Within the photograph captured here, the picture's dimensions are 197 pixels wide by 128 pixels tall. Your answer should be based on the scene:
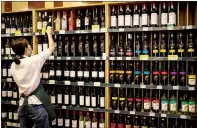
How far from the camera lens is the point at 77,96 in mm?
4102

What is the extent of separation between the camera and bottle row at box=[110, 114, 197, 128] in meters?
3.67

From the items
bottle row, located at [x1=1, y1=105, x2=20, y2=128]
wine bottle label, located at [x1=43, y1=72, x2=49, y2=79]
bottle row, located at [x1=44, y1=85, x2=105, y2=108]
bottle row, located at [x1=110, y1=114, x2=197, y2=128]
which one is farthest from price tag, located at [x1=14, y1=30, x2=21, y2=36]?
bottle row, located at [x1=110, y1=114, x2=197, y2=128]

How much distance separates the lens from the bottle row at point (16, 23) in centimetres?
446

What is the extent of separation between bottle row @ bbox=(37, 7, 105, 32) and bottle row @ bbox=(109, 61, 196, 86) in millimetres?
669

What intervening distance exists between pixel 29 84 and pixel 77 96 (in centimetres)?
115

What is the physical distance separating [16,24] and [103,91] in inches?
74.7

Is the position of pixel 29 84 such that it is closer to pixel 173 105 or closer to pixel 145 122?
pixel 145 122

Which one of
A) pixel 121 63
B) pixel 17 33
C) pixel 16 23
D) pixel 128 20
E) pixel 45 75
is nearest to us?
pixel 128 20

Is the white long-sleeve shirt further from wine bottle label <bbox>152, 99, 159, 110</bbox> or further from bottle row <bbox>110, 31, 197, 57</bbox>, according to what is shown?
wine bottle label <bbox>152, 99, 159, 110</bbox>

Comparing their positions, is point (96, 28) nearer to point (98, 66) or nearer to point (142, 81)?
point (98, 66)

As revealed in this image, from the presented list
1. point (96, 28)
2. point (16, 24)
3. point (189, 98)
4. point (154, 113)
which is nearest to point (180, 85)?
point (189, 98)

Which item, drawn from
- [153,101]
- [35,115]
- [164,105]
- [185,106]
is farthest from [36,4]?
[185,106]

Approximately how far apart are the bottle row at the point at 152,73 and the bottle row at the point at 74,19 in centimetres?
67

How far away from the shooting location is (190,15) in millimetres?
3740
